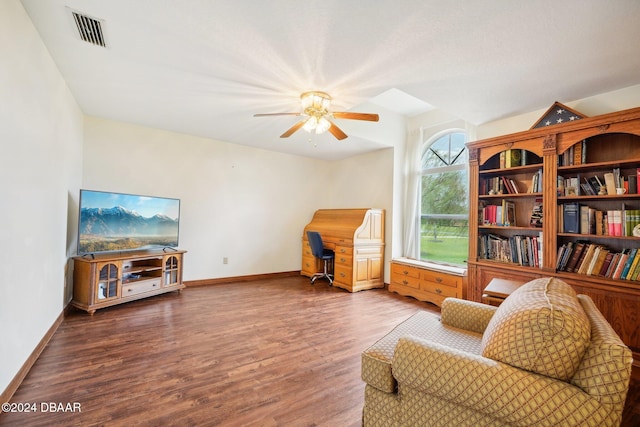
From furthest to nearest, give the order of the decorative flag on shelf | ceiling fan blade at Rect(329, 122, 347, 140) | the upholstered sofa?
ceiling fan blade at Rect(329, 122, 347, 140) < the decorative flag on shelf < the upholstered sofa

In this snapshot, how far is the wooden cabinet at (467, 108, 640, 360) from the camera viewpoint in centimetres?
238

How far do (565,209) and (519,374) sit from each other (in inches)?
94.3

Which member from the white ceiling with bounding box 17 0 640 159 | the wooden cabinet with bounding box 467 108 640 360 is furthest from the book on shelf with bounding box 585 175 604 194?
the white ceiling with bounding box 17 0 640 159

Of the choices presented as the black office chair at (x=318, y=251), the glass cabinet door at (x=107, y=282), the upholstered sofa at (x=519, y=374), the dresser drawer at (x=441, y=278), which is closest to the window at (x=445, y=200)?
the dresser drawer at (x=441, y=278)

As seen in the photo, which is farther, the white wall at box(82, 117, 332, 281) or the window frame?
the window frame

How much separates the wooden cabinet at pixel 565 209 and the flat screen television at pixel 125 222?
4.14 meters

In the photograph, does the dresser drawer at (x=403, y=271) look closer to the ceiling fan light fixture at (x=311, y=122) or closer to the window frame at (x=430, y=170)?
the window frame at (x=430, y=170)

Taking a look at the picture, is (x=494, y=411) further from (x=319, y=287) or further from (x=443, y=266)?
(x=319, y=287)

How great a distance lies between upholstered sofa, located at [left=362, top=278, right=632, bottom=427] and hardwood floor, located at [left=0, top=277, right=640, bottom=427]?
0.51 metres

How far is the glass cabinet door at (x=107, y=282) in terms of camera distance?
10.6ft

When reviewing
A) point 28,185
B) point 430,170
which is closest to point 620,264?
point 430,170

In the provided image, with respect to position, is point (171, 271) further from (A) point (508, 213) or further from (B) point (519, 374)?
(A) point (508, 213)

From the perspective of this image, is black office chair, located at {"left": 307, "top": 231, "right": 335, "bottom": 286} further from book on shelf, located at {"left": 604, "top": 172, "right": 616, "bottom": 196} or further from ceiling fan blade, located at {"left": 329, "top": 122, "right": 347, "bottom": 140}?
book on shelf, located at {"left": 604, "top": 172, "right": 616, "bottom": 196}

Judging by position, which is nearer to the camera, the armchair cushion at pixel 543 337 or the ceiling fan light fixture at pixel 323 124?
the armchair cushion at pixel 543 337
